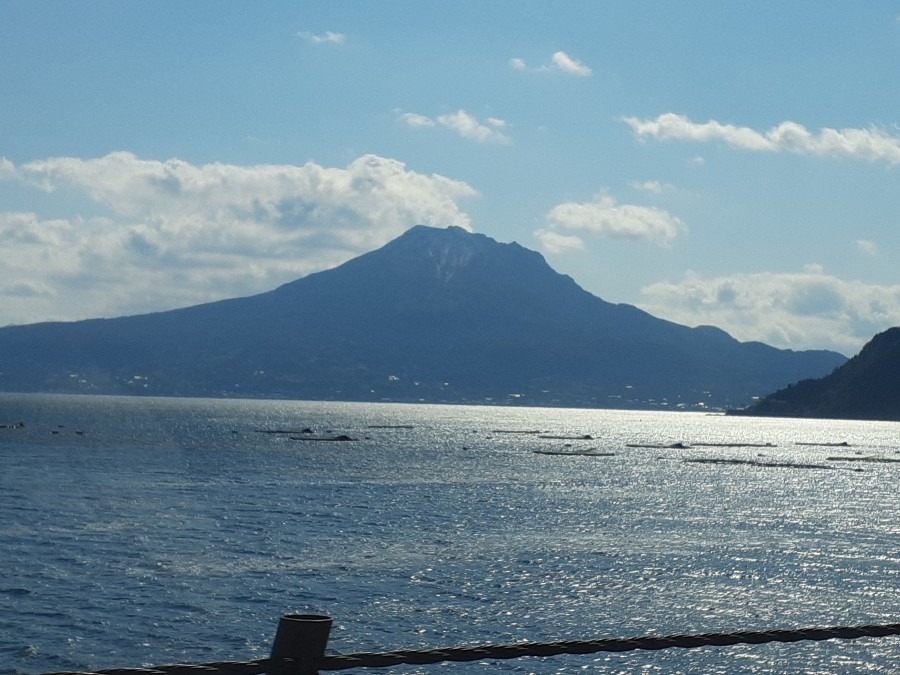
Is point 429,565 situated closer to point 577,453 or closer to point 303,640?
point 303,640

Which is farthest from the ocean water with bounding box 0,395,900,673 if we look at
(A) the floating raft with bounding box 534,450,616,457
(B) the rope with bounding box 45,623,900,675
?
(A) the floating raft with bounding box 534,450,616,457

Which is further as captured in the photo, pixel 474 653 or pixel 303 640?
pixel 474 653

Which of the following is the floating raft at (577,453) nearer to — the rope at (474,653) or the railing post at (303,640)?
the rope at (474,653)

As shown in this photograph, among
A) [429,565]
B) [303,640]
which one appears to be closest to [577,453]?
[429,565]

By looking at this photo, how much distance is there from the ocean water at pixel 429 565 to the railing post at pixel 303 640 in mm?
31162

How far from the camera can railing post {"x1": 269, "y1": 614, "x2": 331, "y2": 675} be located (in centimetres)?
537

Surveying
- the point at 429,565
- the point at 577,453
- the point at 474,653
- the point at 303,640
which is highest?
the point at 303,640

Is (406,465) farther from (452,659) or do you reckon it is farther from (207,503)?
(452,659)

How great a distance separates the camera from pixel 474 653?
593cm

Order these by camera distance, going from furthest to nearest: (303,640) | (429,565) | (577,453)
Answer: (577,453) → (429,565) → (303,640)

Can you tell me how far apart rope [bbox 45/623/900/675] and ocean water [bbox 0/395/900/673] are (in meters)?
30.1

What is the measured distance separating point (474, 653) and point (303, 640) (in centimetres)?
110

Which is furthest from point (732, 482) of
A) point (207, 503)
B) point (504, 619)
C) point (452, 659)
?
point (452, 659)

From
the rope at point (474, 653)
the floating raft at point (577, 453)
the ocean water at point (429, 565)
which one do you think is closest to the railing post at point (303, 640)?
the rope at point (474, 653)
